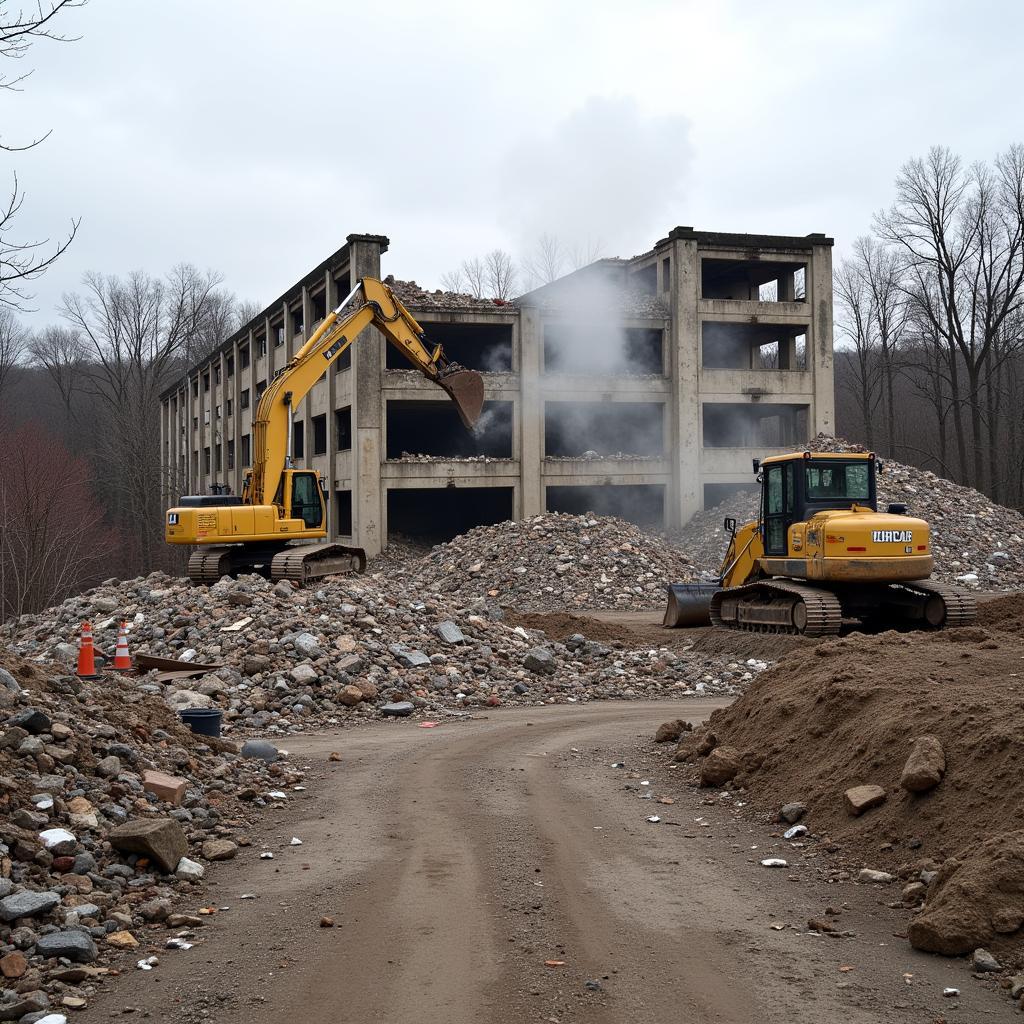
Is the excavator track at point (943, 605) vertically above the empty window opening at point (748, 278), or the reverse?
the empty window opening at point (748, 278)

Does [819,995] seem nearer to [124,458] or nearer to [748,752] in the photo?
[748,752]

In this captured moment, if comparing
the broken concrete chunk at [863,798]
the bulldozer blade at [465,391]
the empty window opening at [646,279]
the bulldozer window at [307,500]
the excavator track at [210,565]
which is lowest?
the broken concrete chunk at [863,798]

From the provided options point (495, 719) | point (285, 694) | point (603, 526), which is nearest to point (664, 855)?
point (495, 719)


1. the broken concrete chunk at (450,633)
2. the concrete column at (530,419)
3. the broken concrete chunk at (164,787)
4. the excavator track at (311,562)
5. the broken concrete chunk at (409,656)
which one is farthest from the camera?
the concrete column at (530,419)

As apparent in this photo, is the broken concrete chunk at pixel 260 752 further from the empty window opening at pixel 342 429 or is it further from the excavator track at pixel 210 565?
the empty window opening at pixel 342 429

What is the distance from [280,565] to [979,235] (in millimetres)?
38127

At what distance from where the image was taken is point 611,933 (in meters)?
5.68

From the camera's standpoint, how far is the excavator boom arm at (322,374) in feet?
70.0

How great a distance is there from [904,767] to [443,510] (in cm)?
3613

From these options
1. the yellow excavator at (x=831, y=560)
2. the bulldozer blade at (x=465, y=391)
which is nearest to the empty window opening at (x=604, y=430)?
the bulldozer blade at (x=465, y=391)

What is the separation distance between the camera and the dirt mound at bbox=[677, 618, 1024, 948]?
6316 millimetres

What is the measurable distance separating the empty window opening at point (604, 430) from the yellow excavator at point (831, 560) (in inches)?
801

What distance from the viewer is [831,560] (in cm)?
1633

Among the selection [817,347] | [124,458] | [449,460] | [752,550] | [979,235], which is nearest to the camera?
[752,550]
